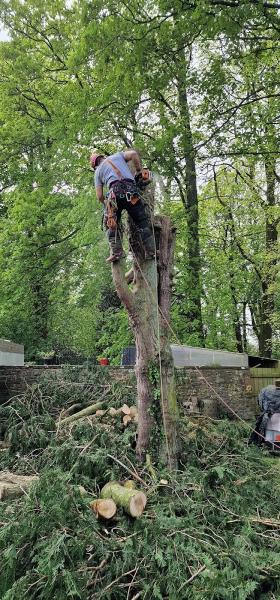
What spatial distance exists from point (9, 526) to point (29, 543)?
8.6 inches

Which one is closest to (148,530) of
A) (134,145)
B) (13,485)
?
(13,485)

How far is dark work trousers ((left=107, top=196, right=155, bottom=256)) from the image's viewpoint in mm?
5449

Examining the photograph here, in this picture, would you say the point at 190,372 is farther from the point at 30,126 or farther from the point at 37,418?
the point at 30,126

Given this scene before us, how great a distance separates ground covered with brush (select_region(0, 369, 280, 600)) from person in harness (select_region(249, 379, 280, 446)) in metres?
1.50

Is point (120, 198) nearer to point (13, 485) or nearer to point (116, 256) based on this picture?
point (116, 256)

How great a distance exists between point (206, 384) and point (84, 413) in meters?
3.52

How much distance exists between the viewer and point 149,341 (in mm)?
5590

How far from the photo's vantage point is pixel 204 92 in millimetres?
9688

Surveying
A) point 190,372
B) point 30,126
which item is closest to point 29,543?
point 190,372

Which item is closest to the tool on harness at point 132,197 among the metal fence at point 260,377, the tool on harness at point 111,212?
the tool on harness at point 111,212

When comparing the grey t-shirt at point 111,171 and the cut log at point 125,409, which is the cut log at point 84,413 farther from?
the grey t-shirt at point 111,171

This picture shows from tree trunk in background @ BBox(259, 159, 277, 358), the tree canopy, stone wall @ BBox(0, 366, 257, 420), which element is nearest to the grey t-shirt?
the tree canopy

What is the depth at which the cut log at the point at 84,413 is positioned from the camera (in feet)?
24.3

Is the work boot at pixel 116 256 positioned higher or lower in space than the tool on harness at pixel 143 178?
lower
